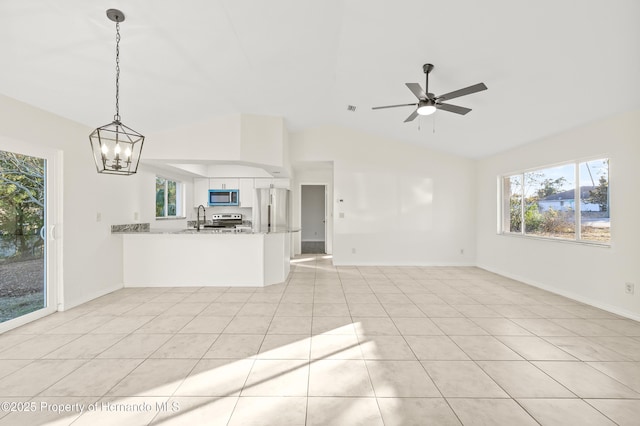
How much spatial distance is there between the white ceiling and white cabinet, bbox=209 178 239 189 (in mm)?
2541

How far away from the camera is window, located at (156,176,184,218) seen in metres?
5.51

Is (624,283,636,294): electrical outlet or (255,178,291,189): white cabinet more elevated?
(255,178,291,189): white cabinet

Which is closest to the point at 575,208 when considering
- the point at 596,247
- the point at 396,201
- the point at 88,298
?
the point at 596,247

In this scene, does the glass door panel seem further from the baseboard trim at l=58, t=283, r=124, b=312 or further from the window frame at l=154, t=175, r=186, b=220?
the window frame at l=154, t=175, r=186, b=220

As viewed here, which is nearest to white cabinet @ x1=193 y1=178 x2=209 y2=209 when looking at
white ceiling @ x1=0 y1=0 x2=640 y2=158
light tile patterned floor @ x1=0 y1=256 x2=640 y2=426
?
white ceiling @ x1=0 y1=0 x2=640 y2=158

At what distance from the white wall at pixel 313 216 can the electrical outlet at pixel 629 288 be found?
8.68m

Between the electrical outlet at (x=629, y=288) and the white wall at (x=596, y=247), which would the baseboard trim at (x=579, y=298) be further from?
the electrical outlet at (x=629, y=288)

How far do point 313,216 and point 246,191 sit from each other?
4679 mm

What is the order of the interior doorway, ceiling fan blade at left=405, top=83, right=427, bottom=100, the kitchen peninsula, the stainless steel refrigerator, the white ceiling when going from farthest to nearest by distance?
the interior doorway
the stainless steel refrigerator
the kitchen peninsula
ceiling fan blade at left=405, top=83, right=427, bottom=100
the white ceiling

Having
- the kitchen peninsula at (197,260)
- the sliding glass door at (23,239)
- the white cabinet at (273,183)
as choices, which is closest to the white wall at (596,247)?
the kitchen peninsula at (197,260)

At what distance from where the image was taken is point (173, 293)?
4.13m

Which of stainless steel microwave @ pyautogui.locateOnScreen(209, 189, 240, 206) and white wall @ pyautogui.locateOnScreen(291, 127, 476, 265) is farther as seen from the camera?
stainless steel microwave @ pyautogui.locateOnScreen(209, 189, 240, 206)

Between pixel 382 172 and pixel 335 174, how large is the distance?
3.59 ft

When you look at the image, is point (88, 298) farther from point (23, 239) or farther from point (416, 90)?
point (416, 90)
